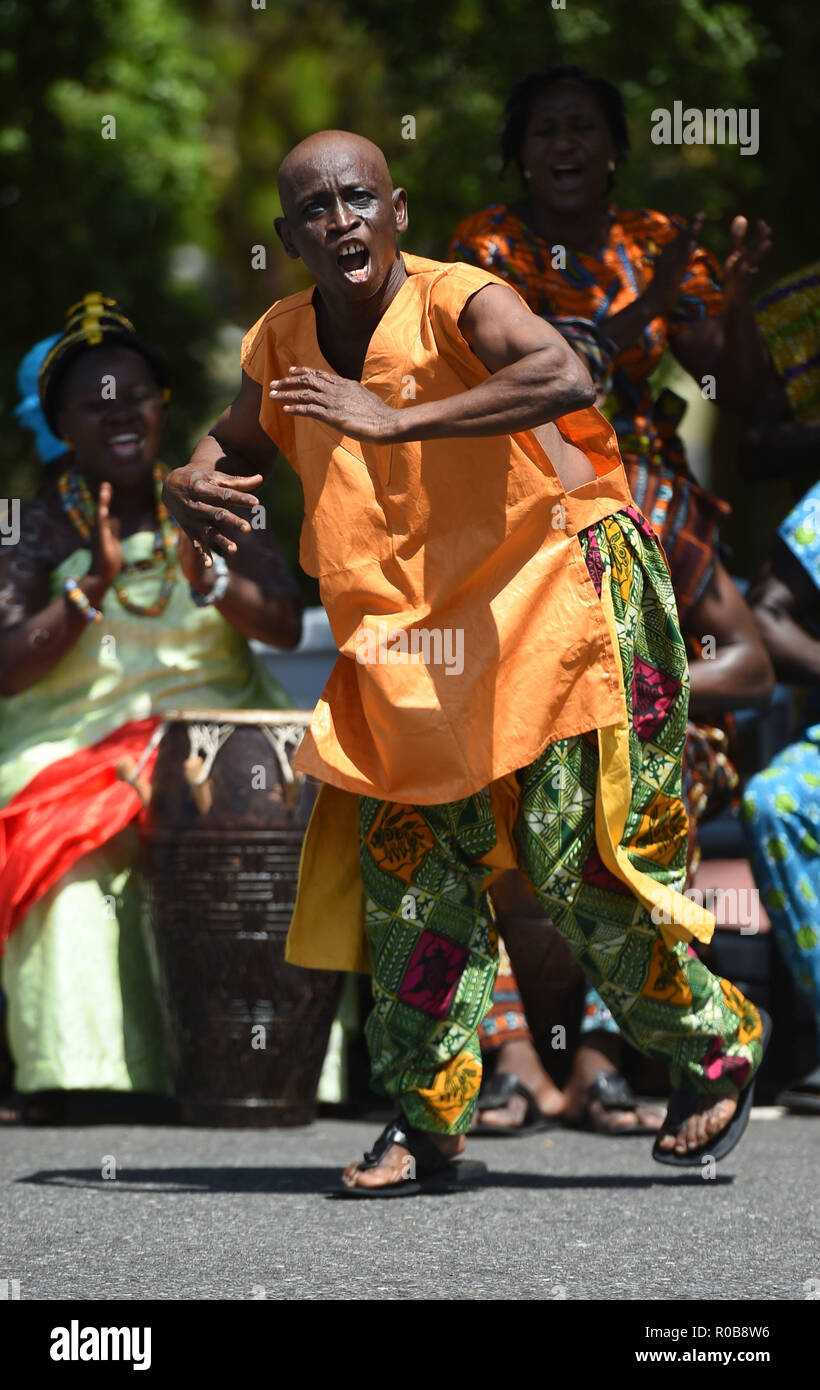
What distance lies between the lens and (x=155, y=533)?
5.68 meters

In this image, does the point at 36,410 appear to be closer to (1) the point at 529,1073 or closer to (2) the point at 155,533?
(2) the point at 155,533

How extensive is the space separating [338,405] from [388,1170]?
1.50m

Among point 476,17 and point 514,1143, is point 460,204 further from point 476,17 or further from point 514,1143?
point 514,1143

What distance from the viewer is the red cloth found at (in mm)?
5375

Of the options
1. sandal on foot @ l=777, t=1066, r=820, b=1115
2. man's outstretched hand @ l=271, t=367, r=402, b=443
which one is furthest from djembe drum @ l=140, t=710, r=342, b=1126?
man's outstretched hand @ l=271, t=367, r=402, b=443

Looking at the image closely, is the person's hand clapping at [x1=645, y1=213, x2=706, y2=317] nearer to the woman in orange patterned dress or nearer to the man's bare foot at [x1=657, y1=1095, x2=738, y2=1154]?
the woman in orange patterned dress

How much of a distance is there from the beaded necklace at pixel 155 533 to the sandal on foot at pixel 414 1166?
1.90 m

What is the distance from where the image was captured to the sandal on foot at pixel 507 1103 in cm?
514

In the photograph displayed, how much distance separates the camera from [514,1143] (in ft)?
16.5

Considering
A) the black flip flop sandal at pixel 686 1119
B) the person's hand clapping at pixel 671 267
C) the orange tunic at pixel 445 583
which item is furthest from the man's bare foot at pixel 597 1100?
the person's hand clapping at pixel 671 267

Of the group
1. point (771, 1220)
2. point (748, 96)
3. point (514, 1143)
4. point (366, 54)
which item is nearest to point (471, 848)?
point (771, 1220)

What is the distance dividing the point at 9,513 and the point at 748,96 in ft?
13.5

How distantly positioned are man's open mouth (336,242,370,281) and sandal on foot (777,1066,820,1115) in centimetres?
258

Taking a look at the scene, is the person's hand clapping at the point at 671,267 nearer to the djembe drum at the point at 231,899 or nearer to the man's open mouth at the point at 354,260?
the djembe drum at the point at 231,899
